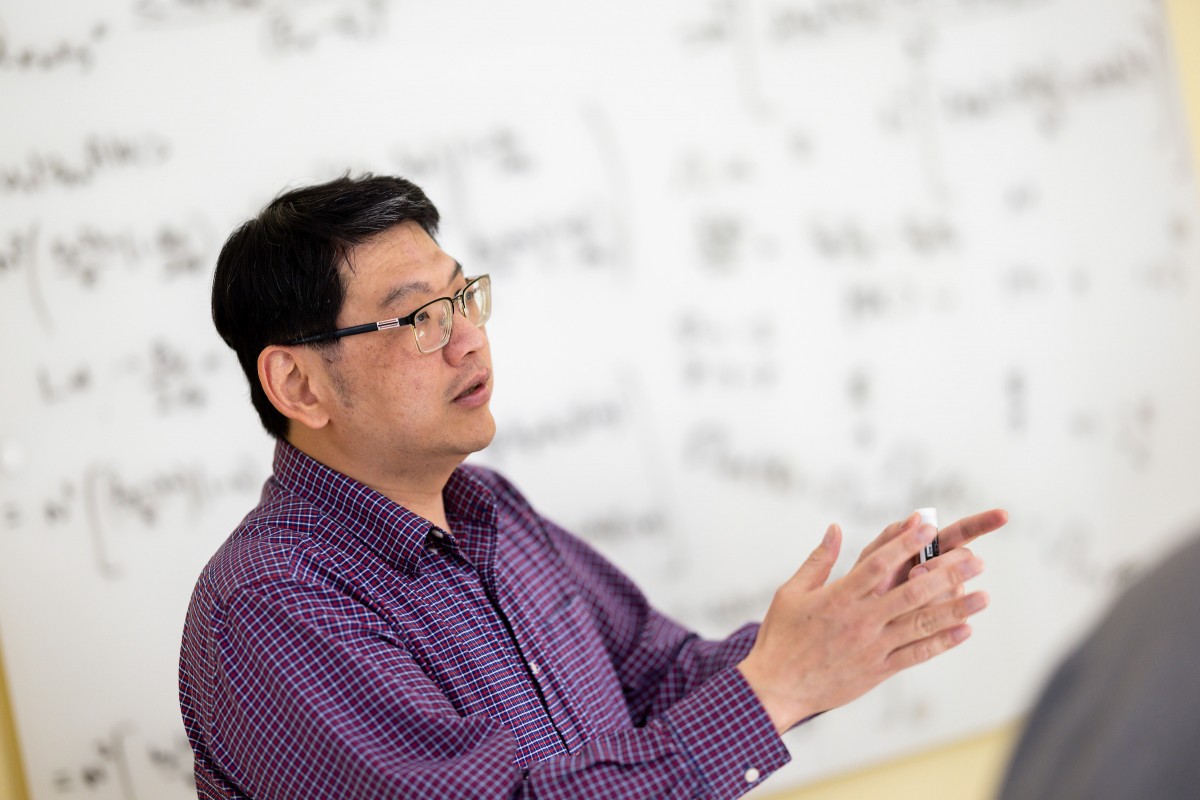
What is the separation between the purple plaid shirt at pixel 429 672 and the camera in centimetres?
112

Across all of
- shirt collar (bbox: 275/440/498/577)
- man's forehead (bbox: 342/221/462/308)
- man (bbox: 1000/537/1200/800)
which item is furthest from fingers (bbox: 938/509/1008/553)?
man (bbox: 1000/537/1200/800)

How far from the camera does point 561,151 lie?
1.91 m

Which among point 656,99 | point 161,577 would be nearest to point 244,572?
point 161,577

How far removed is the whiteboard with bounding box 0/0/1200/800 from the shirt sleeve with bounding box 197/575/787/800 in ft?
2.16

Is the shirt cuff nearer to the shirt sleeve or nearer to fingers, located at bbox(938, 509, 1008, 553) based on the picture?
the shirt sleeve

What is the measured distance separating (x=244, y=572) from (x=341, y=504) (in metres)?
0.18

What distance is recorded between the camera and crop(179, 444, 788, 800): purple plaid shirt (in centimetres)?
112

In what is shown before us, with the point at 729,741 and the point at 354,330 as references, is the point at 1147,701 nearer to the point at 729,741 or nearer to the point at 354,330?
the point at 729,741

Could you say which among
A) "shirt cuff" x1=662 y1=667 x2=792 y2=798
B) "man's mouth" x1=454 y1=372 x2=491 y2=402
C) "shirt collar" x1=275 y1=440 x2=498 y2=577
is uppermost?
"man's mouth" x1=454 y1=372 x2=491 y2=402

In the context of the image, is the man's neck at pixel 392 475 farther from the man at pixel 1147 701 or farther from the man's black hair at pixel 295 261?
the man at pixel 1147 701

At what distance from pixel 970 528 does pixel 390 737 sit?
0.70 m

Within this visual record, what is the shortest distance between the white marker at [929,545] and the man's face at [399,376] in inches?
22.0

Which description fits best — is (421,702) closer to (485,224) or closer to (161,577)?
(161,577)

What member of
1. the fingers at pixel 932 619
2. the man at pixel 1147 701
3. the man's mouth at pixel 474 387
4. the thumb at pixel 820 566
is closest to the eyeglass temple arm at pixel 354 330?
the man's mouth at pixel 474 387
